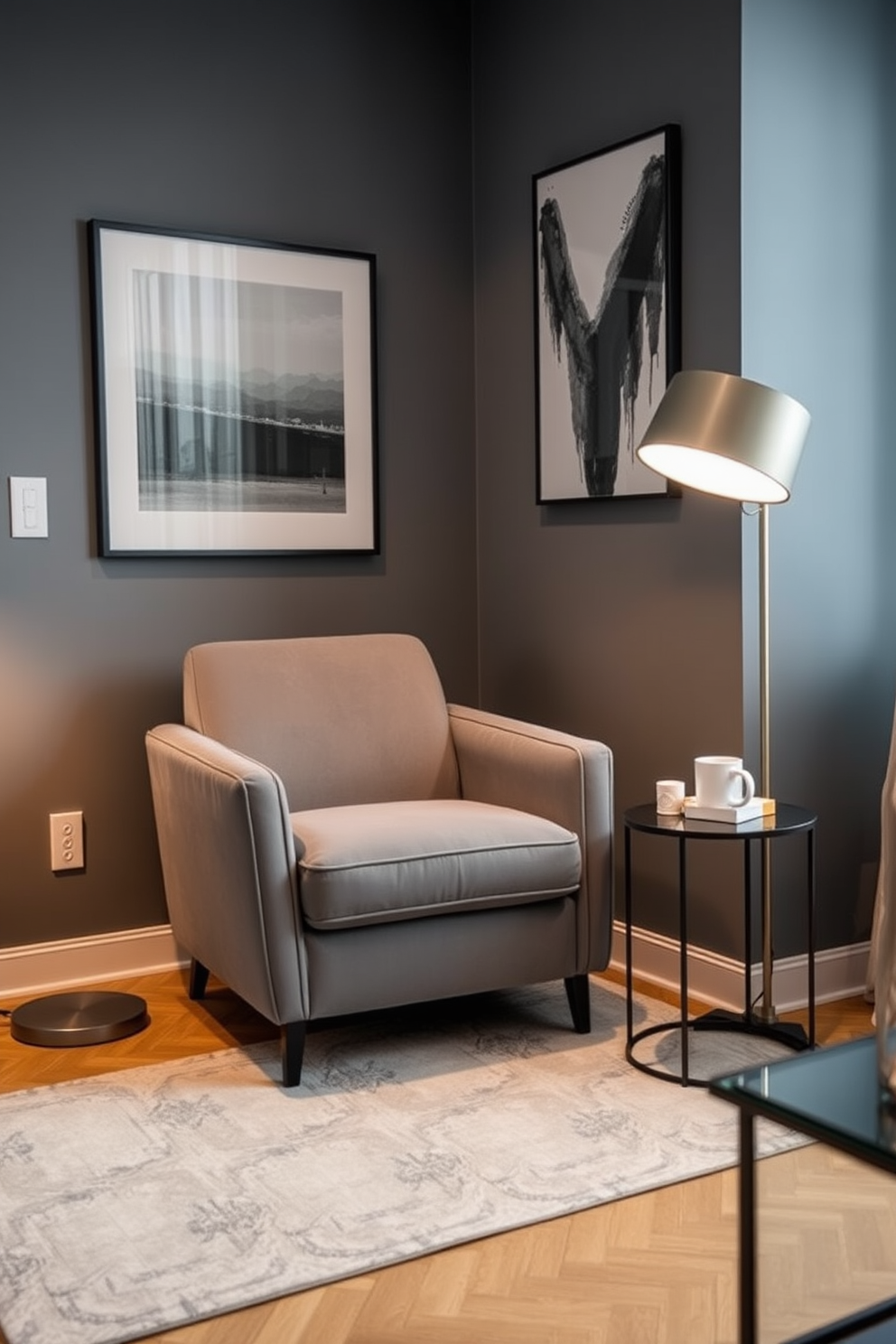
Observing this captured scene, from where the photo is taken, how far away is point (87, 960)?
3477 mm

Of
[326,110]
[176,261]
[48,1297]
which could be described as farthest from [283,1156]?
[326,110]

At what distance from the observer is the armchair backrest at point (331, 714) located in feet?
10.7

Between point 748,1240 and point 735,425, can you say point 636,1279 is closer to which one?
point 748,1240

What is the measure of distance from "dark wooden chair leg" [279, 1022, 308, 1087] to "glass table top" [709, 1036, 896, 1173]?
133 centimetres

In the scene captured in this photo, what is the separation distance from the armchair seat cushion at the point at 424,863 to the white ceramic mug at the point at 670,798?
0.67 feet

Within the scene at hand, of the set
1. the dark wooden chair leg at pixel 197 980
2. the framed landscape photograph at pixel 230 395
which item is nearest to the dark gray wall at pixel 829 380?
the framed landscape photograph at pixel 230 395

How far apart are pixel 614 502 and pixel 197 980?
4.78 ft

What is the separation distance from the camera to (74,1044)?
119 inches

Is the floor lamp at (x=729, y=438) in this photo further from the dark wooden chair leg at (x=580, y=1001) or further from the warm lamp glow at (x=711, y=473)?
the dark wooden chair leg at (x=580, y=1001)

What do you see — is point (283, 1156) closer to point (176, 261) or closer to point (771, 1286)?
point (771, 1286)

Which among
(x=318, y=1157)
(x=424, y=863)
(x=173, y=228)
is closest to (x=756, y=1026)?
(x=424, y=863)

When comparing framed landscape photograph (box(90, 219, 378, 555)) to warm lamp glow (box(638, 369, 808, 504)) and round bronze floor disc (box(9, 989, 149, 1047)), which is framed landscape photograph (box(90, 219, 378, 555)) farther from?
warm lamp glow (box(638, 369, 808, 504))

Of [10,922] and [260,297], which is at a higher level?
[260,297]

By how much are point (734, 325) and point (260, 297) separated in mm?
1193
